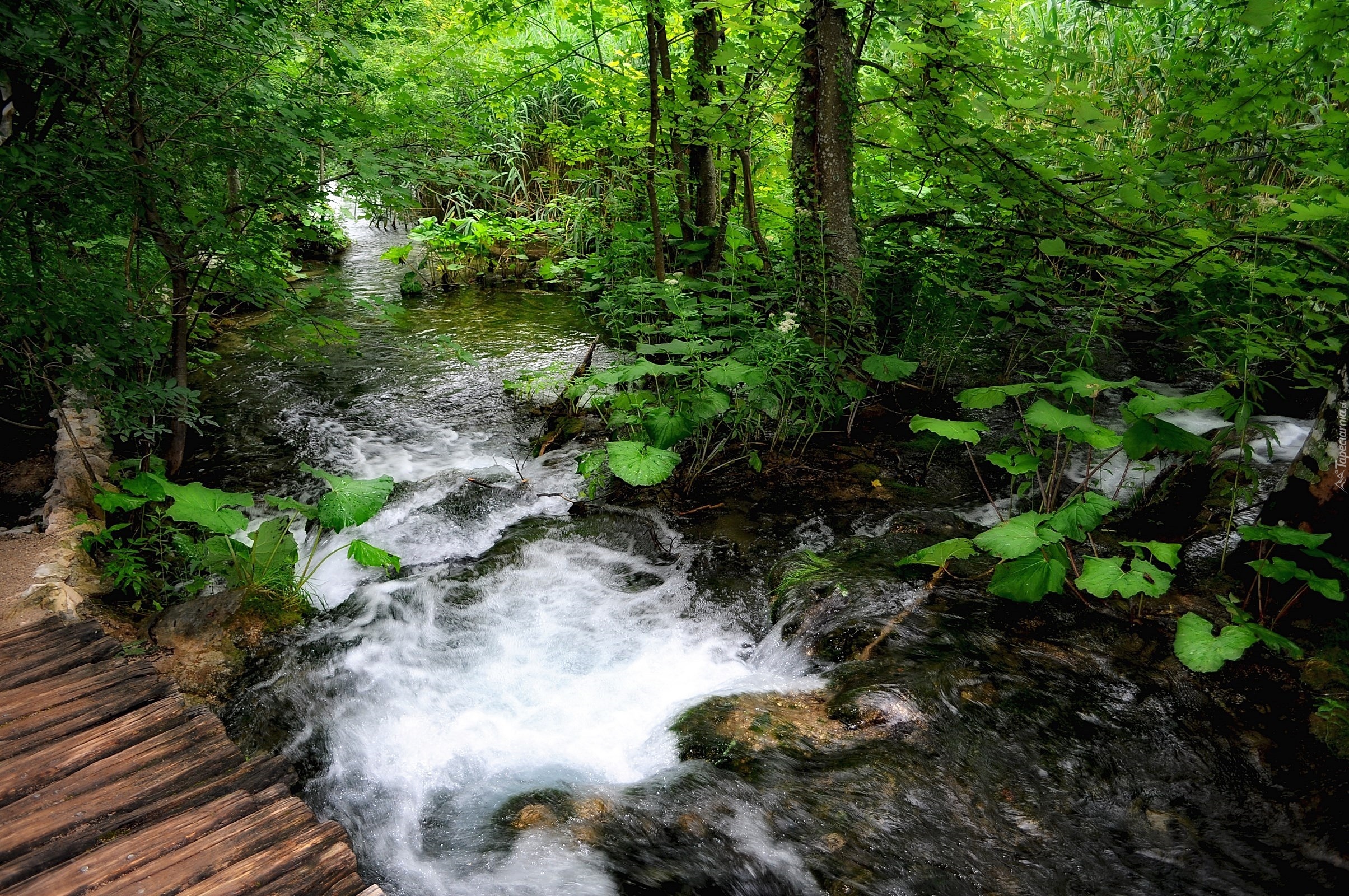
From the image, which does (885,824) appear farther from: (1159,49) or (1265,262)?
(1159,49)

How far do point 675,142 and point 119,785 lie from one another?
4762 mm

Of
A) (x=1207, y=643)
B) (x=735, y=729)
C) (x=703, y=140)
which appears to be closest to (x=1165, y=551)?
(x=1207, y=643)

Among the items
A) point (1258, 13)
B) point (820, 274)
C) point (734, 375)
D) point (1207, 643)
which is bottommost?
point (1207, 643)

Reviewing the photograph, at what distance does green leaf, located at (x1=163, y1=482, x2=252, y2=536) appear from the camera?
2.97 m

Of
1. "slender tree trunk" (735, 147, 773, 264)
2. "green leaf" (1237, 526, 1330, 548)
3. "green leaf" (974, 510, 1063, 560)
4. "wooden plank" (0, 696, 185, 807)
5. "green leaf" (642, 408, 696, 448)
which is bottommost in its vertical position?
"wooden plank" (0, 696, 185, 807)

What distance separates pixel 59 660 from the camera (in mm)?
2469

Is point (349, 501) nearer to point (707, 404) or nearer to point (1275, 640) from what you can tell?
point (707, 404)

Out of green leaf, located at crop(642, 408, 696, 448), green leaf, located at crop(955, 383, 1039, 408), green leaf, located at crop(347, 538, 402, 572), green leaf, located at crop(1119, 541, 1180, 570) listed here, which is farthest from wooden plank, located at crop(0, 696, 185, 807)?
green leaf, located at crop(1119, 541, 1180, 570)

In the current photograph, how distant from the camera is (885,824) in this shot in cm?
220

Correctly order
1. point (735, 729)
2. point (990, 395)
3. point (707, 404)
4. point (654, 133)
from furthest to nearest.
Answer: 1. point (654, 133)
2. point (707, 404)
3. point (990, 395)
4. point (735, 729)

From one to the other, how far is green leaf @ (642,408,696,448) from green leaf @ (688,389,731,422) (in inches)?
2.3

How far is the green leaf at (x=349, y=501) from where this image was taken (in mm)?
3166

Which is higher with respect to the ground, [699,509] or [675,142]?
[675,142]

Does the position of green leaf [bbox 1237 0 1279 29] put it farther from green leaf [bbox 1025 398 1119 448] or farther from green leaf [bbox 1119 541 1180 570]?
green leaf [bbox 1119 541 1180 570]
